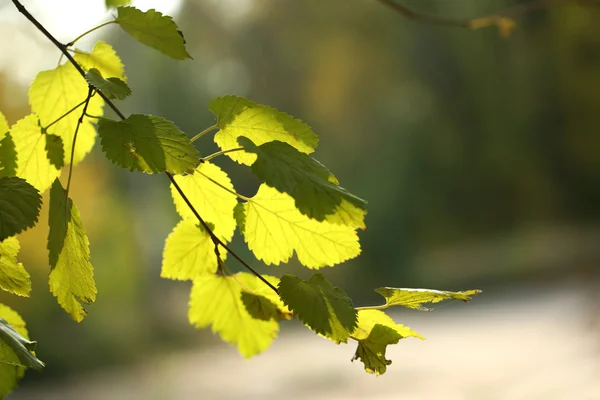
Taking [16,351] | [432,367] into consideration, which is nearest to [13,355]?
[16,351]

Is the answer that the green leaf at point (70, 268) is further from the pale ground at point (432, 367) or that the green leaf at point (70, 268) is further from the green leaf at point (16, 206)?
the pale ground at point (432, 367)

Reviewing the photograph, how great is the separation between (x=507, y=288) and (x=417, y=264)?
68 cm

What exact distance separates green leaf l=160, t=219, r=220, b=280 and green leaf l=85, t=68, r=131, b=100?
0.05 metres

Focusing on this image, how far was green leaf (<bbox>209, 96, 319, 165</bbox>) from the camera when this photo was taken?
185 mm

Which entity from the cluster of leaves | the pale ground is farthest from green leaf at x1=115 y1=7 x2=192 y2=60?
the pale ground

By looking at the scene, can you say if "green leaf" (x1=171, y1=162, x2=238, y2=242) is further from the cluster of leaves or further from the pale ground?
the pale ground

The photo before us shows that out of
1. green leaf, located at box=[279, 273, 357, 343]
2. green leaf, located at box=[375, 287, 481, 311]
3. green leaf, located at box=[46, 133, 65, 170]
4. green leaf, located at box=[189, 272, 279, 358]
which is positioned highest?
green leaf, located at box=[46, 133, 65, 170]

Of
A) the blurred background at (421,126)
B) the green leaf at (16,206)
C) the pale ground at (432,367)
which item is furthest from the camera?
the blurred background at (421,126)

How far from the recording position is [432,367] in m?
2.46

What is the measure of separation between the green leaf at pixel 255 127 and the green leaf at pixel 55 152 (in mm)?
59

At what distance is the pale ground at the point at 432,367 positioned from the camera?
2092 millimetres

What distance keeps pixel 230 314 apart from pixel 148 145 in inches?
3.1

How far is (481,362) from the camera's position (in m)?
2.42

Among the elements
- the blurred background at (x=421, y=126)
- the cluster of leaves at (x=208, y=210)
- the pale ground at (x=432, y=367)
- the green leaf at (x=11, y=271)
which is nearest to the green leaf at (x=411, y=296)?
the cluster of leaves at (x=208, y=210)
